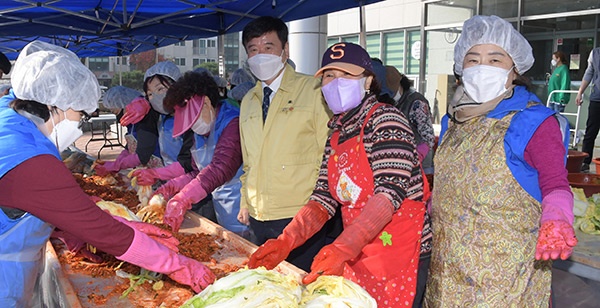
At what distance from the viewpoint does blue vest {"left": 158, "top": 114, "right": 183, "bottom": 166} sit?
4086mm

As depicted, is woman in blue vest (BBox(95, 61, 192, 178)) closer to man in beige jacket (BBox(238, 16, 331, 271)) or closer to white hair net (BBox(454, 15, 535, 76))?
man in beige jacket (BBox(238, 16, 331, 271))

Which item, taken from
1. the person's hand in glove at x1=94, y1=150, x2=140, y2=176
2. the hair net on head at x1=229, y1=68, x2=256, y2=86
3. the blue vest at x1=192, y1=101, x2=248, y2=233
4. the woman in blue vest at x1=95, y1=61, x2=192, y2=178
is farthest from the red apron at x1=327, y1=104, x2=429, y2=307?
the hair net on head at x1=229, y1=68, x2=256, y2=86

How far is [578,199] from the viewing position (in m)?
3.28

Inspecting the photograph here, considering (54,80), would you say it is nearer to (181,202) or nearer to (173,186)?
(181,202)

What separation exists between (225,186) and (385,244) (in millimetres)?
1578

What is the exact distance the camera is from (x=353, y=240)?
1.75m

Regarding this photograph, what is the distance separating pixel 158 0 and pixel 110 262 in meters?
3.97

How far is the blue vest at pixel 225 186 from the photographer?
3254mm

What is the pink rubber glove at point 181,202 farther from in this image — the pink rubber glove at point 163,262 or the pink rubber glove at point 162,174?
the pink rubber glove at point 163,262

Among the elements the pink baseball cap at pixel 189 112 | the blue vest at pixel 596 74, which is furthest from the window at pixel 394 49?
the pink baseball cap at pixel 189 112

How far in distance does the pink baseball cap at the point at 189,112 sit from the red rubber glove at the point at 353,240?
5.56 feet

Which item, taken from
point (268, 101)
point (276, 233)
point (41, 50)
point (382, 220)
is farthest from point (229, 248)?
point (41, 50)

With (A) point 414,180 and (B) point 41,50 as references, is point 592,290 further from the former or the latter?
(B) point 41,50

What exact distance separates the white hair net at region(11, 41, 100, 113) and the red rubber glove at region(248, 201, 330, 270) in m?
1.01
